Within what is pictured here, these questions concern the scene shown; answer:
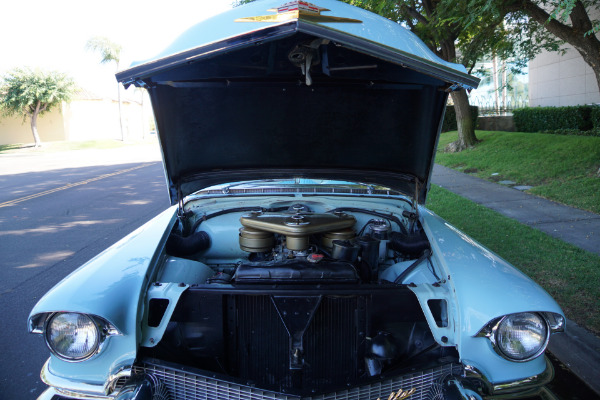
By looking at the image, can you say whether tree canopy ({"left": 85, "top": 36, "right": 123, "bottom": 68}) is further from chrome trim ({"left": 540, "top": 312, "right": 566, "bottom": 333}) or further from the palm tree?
chrome trim ({"left": 540, "top": 312, "right": 566, "bottom": 333})

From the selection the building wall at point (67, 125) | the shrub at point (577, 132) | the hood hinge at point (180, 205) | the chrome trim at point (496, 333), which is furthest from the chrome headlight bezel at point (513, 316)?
the building wall at point (67, 125)

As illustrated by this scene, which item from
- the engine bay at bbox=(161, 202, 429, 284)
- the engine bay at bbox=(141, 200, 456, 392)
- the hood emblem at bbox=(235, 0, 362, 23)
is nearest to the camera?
the hood emblem at bbox=(235, 0, 362, 23)

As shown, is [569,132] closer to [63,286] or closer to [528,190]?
[528,190]

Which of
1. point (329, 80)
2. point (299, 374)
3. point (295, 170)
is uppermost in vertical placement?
point (329, 80)

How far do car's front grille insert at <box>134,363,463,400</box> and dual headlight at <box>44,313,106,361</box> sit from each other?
0.25 m

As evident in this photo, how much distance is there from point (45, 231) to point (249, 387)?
6729mm

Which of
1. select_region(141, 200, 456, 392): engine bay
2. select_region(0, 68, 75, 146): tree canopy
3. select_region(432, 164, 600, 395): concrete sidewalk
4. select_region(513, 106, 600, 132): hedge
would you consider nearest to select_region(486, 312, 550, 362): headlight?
select_region(141, 200, 456, 392): engine bay

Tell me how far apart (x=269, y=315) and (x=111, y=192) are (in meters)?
9.78

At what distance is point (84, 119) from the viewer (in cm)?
3962

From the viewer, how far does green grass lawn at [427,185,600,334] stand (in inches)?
158

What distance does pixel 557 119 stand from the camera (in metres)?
16.1

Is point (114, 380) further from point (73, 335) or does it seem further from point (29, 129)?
point (29, 129)

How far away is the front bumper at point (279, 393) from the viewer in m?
2.03

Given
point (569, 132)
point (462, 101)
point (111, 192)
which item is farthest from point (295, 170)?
point (569, 132)
